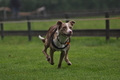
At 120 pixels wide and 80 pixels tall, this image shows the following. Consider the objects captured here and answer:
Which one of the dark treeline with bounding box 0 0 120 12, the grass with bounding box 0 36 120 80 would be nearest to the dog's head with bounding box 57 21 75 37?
A: the grass with bounding box 0 36 120 80

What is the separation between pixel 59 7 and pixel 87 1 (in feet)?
14.0

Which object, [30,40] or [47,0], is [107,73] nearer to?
[30,40]

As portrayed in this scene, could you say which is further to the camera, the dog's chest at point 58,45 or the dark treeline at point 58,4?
the dark treeline at point 58,4

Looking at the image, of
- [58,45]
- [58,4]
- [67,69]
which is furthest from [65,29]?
[58,4]

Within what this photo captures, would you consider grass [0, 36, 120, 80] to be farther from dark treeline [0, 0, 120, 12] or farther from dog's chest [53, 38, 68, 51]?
dark treeline [0, 0, 120, 12]

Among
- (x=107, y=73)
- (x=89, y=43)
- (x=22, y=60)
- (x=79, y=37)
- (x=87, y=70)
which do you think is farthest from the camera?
(x=79, y=37)

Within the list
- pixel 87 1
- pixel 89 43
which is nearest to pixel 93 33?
pixel 89 43

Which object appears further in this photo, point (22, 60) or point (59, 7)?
point (59, 7)

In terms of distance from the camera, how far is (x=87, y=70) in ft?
26.4

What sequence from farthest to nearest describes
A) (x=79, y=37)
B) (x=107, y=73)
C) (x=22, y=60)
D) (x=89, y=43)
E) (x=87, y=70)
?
(x=79, y=37) < (x=89, y=43) < (x=22, y=60) < (x=87, y=70) < (x=107, y=73)

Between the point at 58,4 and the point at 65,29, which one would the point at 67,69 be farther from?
the point at 58,4

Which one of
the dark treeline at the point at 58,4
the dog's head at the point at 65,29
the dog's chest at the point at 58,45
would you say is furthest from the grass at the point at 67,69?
the dark treeline at the point at 58,4

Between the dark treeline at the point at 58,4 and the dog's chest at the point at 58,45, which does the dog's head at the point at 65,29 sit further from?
the dark treeline at the point at 58,4

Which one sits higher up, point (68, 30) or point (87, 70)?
point (68, 30)
